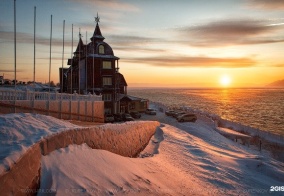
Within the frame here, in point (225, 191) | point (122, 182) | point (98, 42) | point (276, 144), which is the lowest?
point (276, 144)

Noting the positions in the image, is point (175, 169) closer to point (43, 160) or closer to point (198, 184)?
point (198, 184)

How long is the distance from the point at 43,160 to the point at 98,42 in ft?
124

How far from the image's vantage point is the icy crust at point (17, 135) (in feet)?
19.8

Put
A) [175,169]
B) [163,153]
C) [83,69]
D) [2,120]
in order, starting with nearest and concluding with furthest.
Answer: [2,120]
[175,169]
[163,153]
[83,69]

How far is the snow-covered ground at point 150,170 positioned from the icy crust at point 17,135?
0.11ft

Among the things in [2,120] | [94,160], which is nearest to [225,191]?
[94,160]

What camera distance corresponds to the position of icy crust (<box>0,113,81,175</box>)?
6033 millimetres

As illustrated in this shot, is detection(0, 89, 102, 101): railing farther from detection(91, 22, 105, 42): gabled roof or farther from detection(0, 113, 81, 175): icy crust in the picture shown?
detection(91, 22, 105, 42): gabled roof

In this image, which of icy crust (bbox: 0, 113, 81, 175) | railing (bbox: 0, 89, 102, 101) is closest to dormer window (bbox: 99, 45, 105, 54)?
railing (bbox: 0, 89, 102, 101)

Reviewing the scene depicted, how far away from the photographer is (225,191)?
12.1 meters

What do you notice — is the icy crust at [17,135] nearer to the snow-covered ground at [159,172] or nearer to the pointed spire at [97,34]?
the snow-covered ground at [159,172]

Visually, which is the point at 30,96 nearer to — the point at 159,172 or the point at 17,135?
the point at 17,135

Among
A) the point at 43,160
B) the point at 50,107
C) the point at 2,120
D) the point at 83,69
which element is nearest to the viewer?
the point at 43,160

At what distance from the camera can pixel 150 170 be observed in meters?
11.1
